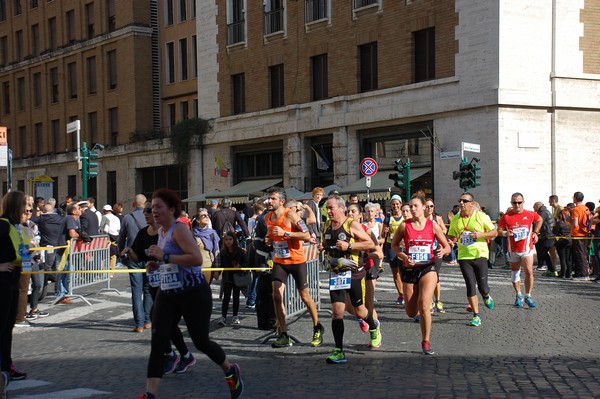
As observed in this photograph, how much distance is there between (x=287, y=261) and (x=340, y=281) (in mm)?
1103

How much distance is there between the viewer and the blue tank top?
303 inches

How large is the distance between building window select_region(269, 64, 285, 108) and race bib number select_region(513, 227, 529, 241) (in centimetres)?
2131

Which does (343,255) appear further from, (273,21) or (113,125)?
(113,125)

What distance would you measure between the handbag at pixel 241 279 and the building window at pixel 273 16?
76.1 feet

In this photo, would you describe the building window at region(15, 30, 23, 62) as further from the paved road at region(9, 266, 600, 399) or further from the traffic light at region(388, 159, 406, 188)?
the paved road at region(9, 266, 600, 399)

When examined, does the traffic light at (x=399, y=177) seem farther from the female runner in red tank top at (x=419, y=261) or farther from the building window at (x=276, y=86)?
the female runner in red tank top at (x=419, y=261)

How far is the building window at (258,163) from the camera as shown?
35.5 m

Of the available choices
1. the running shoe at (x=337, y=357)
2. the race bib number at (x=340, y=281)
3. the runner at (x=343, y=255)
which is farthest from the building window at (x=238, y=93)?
the running shoe at (x=337, y=357)

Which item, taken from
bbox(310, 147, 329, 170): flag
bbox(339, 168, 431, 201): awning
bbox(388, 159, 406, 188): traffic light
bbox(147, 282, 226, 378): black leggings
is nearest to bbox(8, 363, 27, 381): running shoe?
bbox(147, 282, 226, 378): black leggings

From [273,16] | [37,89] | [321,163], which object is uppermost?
[273,16]

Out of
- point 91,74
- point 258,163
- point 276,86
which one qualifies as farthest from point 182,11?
point 258,163

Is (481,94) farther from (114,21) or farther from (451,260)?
(114,21)

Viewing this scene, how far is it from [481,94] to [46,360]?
19037mm

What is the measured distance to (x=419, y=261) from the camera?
10.6 metres
